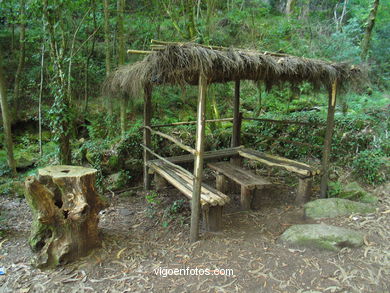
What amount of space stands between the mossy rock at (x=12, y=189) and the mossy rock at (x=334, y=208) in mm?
5459

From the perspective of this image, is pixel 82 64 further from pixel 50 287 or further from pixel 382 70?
pixel 382 70

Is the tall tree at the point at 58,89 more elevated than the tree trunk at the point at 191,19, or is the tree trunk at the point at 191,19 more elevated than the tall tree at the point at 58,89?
the tree trunk at the point at 191,19

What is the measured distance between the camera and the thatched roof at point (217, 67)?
9.75 ft

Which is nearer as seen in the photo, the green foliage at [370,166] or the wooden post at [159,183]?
the green foliage at [370,166]

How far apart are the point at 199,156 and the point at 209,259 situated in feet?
4.12

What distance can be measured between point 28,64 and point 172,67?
8.93 meters

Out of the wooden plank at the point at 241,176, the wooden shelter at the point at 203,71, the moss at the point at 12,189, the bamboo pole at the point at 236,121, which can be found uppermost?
the wooden shelter at the point at 203,71

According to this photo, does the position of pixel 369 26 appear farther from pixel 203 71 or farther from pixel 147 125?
pixel 203 71

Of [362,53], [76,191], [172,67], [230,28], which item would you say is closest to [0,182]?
[76,191]

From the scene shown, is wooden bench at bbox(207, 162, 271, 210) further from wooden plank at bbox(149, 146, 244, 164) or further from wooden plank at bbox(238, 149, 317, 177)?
→ wooden plank at bbox(238, 149, 317, 177)

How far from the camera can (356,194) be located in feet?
15.9

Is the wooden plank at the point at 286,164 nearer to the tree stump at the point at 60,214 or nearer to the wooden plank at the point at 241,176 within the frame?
the wooden plank at the point at 241,176

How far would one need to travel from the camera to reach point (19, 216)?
4539 mm

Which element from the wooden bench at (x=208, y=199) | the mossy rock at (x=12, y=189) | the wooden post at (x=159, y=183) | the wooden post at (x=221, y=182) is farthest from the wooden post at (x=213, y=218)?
the mossy rock at (x=12, y=189)
